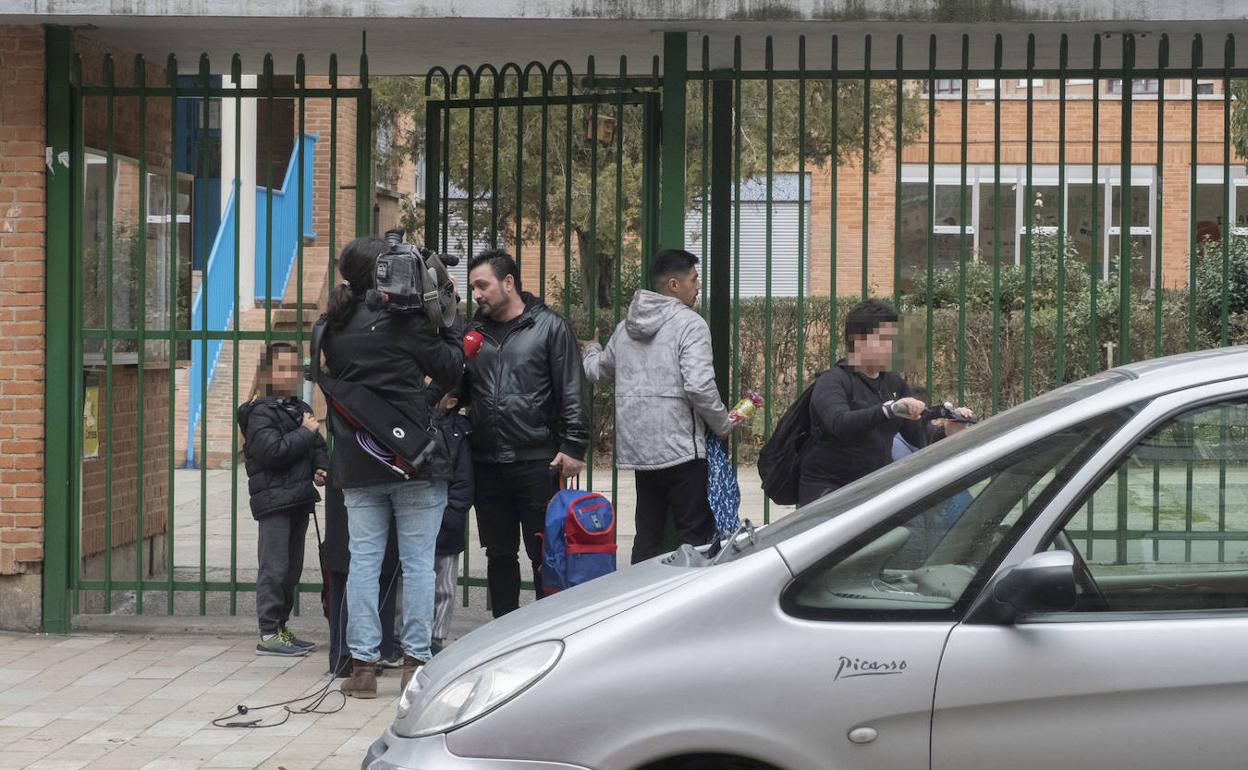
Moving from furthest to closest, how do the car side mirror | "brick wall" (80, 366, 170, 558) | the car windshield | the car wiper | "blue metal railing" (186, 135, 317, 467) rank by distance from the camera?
1. "blue metal railing" (186, 135, 317, 467)
2. "brick wall" (80, 366, 170, 558)
3. the car wiper
4. the car windshield
5. the car side mirror

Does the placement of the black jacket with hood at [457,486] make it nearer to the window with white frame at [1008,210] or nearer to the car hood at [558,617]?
the car hood at [558,617]

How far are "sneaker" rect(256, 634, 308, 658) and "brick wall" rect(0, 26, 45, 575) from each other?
55.1 inches

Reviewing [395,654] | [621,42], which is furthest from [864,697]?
[621,42]

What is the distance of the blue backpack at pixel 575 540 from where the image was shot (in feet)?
Result: 21.6

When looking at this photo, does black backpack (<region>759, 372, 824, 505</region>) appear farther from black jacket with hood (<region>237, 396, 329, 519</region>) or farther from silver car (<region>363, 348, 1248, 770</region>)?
silver car (<region>363, 348, 1248, 770</region>)

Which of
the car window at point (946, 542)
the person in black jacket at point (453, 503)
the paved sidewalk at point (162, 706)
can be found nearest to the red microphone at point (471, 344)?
the person in black jacket at point (453, 503)

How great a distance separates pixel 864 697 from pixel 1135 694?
586 mm

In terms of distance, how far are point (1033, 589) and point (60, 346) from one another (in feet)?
19.5

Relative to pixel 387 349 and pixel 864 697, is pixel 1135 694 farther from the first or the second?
pixel 387 349

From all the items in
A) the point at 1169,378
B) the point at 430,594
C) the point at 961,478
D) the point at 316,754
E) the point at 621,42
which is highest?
the point at 621,42

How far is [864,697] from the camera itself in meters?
3.43

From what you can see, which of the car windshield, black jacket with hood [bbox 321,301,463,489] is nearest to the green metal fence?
the car windshield

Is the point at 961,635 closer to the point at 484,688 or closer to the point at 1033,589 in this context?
the point at 1033,589

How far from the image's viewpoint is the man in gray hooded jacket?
6840 mm
